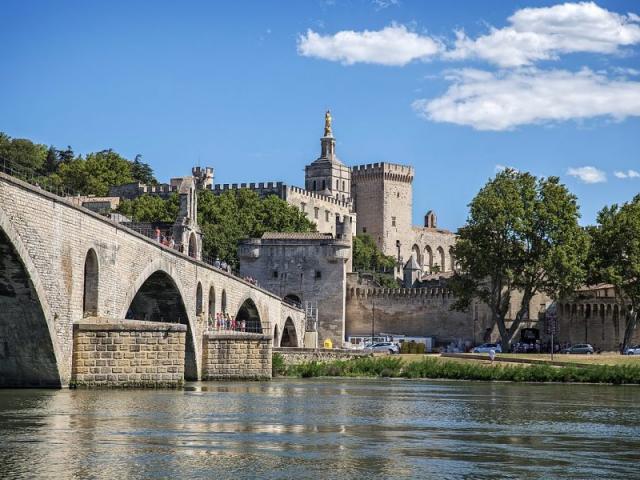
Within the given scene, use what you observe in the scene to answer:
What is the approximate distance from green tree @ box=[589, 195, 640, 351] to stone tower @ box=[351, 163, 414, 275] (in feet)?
219

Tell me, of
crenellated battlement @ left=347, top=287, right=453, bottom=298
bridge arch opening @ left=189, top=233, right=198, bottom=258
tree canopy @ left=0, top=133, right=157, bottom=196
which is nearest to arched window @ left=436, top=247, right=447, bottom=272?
tree canopy @ left=0, top=133, right=157, bottom=196

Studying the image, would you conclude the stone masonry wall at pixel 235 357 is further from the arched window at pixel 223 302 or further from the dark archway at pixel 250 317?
the dark archway at pixel 250 317

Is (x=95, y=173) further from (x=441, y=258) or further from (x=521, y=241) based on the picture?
(x=521, y=241)

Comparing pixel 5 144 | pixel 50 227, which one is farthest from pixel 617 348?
pixel 50 227

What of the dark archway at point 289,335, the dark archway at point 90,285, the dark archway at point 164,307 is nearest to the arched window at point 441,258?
the dark archway at point 289,335

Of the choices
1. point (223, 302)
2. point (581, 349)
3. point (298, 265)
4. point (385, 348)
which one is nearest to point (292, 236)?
point (298, 265)

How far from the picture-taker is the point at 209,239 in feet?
329

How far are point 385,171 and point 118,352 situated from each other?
394 feet

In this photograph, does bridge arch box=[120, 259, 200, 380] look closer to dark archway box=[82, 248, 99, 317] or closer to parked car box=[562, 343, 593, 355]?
dark archway box=[82, 248, 99, 317]

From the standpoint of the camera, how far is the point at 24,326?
34562 mm

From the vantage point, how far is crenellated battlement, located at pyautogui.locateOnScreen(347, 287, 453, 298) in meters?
103

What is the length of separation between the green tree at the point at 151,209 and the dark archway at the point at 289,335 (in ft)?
57.1

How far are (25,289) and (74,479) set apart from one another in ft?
47.8

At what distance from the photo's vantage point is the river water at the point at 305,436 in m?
21.3
